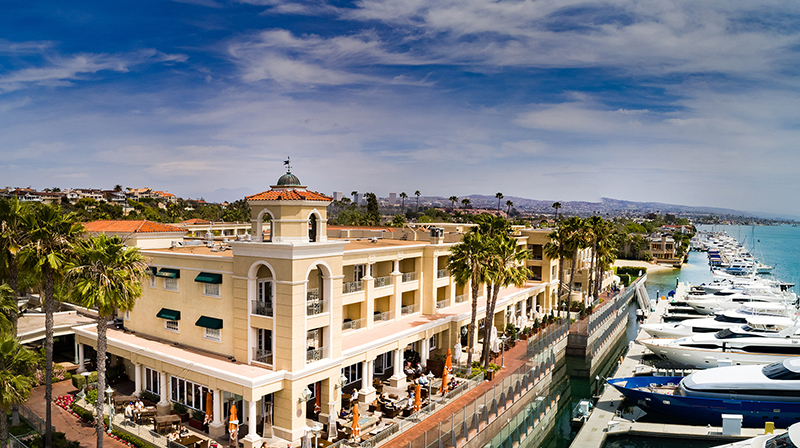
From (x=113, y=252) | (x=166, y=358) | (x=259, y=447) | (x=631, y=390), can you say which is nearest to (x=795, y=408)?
(x=631, y=390)

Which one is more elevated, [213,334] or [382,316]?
[213,334]

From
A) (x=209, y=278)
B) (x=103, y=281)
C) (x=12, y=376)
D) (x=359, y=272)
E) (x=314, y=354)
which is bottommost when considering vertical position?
(x=314, y=354)

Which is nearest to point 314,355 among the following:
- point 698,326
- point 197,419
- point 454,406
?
point 197,419

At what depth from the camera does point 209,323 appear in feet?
88.4

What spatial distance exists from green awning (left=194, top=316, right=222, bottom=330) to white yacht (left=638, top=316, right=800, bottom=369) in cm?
3552

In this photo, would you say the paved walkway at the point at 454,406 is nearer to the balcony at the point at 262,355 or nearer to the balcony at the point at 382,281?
the balcony at the point at 262,355

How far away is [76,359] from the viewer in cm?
3416

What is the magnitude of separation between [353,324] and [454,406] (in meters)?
8.46

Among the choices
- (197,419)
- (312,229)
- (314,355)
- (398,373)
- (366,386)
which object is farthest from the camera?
(398,373)

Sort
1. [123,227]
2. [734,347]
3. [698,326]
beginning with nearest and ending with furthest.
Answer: [734,347] → [123,227] → [698,326]

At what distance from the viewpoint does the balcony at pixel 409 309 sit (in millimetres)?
37806

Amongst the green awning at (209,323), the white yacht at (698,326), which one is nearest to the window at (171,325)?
the green awning at (209,323)

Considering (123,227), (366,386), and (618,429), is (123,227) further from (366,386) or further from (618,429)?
(618,429)

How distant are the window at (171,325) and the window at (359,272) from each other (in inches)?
440
